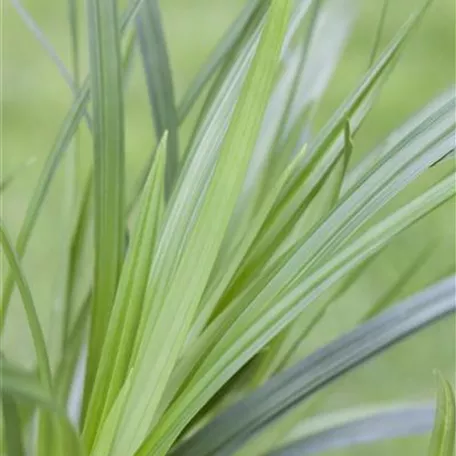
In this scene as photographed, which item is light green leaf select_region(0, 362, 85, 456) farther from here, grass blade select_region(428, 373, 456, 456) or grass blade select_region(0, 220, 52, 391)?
grass blade select_region(428, 373, 456, 456)

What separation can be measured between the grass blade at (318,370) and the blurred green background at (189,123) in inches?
13.8

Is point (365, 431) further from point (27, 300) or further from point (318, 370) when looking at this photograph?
point (27, 300)

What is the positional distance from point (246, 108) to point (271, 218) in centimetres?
10

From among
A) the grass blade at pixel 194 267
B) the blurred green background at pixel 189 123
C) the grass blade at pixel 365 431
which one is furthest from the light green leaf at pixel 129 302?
the blurred green background at pixel 189 123

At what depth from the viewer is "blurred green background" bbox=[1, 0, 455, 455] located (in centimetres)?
69

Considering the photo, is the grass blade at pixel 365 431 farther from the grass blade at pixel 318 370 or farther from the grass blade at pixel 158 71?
the grass blade at pixel 158 71

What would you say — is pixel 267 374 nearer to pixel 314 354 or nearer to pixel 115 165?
pixel 314 354

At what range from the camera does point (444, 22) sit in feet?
2.80

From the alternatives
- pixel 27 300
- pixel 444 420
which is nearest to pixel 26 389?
pixel 27 300

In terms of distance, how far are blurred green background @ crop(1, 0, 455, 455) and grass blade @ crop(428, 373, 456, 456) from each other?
1.26 ft

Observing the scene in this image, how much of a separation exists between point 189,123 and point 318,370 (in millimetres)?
538

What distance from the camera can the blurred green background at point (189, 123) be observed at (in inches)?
27.2

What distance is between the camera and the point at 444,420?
28cm

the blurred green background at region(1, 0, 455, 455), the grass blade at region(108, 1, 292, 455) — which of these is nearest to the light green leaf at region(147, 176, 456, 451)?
the grass blade at region(108, 1, 292, 455)
